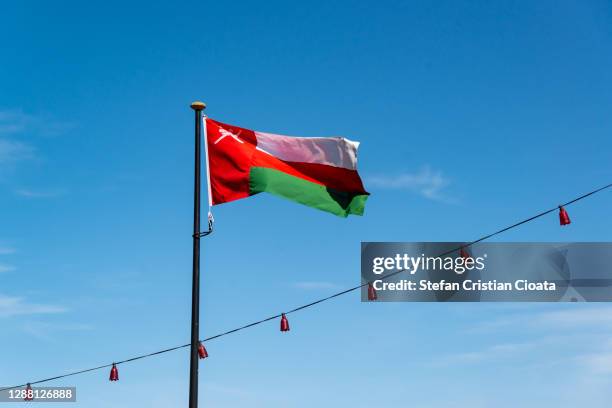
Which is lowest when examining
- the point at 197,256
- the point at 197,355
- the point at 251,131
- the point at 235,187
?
the point at 197,355

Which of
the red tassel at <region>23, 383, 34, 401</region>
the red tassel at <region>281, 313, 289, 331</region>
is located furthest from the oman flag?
the red tassel at <region>23, 383, 34, 401</region>

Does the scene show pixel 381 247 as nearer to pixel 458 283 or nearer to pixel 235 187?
pixel 458 283

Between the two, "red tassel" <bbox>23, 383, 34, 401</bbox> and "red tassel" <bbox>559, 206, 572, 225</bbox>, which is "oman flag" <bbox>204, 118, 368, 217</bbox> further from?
"red tassel" <bbox>23, 383, 34, 401</bbox>

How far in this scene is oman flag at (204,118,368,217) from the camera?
17.5m

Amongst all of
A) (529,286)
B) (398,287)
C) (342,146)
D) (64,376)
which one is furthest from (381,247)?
(342,146)

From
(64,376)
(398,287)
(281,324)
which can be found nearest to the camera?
(281,324)

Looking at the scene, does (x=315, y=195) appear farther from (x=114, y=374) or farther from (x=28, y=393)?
(x=28, y=393)

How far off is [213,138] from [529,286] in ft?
59.5

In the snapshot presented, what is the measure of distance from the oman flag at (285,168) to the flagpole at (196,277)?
24 cm

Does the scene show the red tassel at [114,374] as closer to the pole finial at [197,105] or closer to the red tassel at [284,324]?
the red tassel at [284,324]

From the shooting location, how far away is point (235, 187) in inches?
686

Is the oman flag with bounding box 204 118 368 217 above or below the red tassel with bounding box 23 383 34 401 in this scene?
above

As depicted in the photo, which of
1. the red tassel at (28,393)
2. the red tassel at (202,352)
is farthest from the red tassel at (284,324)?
the red tassel at (28,393)

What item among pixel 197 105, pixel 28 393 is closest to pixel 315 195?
pixel 197 105
